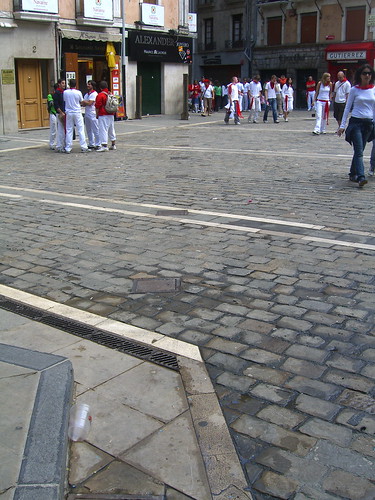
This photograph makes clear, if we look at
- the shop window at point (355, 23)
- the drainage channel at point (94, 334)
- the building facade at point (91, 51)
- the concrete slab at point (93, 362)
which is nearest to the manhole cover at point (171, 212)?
the drainage channel at point (94, 334)

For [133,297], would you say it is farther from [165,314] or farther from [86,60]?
[86,60]

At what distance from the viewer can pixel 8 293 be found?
5035mm

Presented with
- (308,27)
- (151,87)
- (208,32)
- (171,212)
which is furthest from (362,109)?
(208,32)

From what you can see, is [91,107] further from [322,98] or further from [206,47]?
[206,47]

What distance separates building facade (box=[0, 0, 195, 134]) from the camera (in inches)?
856

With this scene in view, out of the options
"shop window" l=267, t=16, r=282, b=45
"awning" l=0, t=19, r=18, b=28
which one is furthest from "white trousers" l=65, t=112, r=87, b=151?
"shop window" l=267, t=16, r=282, b=45

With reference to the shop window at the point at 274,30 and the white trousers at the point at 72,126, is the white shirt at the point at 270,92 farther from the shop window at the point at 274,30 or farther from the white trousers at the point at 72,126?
the shop window at the point at 274,30

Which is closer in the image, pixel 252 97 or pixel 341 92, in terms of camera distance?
pixel 341 92

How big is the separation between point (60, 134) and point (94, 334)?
12.2m

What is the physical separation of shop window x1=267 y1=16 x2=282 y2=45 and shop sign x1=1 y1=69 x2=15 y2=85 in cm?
2788

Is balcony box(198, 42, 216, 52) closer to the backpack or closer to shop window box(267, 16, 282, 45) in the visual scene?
shop window box(267, 16, 282, 45)

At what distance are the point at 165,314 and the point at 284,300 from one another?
3.14 feet

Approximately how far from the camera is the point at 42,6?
72.4 feet

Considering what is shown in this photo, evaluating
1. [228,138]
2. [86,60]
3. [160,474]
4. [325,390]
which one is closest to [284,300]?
[325,390]
